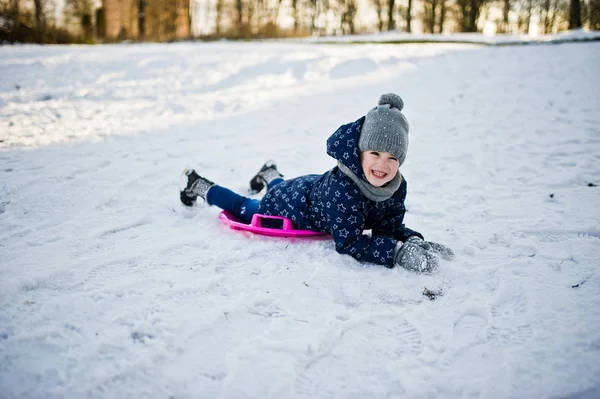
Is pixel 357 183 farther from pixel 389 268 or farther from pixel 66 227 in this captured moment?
pixel 66 227

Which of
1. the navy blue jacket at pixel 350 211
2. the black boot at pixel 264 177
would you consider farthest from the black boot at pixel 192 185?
the navy blue jacket at pixel 350 211

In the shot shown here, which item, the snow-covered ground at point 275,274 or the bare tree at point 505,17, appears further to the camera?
the bare tree at point 505,17

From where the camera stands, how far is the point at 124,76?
733 cm

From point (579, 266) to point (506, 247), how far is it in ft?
1.26

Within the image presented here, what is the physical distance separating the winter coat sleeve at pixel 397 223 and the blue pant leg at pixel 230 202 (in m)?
0.94

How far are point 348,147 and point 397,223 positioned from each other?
2.03 feet

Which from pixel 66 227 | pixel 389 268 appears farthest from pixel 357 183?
pixel 66 227

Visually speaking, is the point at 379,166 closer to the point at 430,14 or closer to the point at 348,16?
the point at 430,14

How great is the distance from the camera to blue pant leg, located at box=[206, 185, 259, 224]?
2760 mm

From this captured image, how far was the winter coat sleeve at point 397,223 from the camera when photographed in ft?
7.68

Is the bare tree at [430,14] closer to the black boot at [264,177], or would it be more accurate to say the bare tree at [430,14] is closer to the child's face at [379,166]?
the black boot at [264,177]

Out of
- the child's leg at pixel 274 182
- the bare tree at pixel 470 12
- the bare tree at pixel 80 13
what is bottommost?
the child's leg at pixel 274 182

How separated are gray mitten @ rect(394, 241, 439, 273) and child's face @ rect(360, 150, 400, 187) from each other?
1.32ft

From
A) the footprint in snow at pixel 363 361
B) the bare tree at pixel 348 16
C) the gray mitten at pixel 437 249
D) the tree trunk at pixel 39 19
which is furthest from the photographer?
the bare tree at pixel 348 16
